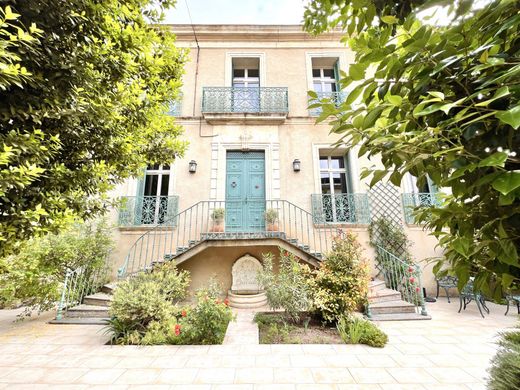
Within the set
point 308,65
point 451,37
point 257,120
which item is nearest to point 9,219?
point 451,37

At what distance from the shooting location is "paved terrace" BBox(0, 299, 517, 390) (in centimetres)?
269

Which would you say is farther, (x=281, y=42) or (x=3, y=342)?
(x=281, y=42)

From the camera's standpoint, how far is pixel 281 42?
846 cm

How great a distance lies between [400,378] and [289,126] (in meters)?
6.61

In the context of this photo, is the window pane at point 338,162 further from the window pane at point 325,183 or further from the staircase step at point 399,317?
the staircase step at point 399,317

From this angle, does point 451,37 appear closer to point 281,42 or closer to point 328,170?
point 328,170

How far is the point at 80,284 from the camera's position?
17.3 feet

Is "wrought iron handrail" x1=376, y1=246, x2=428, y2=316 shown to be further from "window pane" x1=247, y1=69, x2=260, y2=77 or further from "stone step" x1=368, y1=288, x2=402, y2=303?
"window pane" x1=247, y1=69, x2=260, y2=77

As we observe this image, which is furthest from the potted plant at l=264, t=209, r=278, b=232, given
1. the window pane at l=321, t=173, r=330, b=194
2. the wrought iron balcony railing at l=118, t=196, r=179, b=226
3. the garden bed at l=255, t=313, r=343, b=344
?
the wrought iron balcony railing at l=118, t=196, r=179, b=226

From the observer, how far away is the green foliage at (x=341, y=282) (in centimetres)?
429

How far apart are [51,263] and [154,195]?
2876mm

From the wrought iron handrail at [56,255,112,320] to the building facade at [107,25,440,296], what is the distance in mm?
673

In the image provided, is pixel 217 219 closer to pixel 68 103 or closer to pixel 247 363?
pixel 247 363

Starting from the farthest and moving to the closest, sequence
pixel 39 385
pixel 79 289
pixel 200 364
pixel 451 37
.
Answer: pixel 79 289, pixel 200 364, pixel 39 385, pixel 451 37
